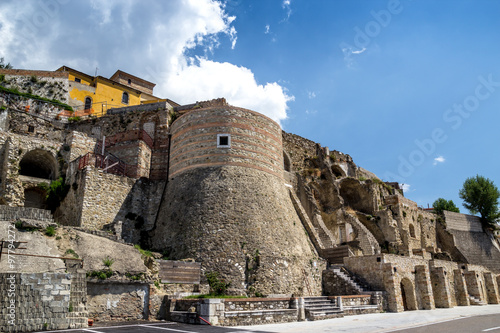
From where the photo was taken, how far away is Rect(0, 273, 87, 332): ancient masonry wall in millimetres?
9961

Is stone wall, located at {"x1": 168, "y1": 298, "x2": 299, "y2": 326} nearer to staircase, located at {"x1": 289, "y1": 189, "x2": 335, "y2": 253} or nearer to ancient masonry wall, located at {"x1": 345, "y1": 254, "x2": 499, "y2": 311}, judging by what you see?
ancient masonry wall, located at {"x1": 345, "y1": 254, "x2": 499, "y2": 311}

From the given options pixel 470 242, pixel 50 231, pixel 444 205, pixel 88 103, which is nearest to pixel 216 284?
pixel 50 231

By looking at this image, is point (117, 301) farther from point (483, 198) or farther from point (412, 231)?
point (483, 198)

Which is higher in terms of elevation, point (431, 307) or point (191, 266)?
point (191, 266)

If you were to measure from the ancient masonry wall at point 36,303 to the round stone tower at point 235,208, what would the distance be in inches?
267

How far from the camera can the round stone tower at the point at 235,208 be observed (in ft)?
56.7

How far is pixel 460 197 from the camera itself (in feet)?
146

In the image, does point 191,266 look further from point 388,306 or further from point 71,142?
point 71,142

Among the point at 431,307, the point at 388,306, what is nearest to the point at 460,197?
the point at 431,307

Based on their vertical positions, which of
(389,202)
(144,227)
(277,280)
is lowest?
(277,280)

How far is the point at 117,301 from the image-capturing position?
12836 millimetres

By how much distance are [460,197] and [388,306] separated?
1262 inches

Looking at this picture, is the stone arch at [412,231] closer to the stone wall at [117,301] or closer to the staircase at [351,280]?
the staircase at [351,280]

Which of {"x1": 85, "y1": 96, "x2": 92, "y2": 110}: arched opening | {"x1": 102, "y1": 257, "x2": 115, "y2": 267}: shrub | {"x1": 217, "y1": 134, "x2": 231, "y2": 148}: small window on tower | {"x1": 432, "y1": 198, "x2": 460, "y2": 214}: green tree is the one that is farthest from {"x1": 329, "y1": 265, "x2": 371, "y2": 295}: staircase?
{"x1": 432, "y1": 198, "x2": 460, "y2": 214}: green tree
